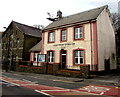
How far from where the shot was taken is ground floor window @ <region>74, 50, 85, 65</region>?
17284mm

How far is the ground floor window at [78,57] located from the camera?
17.3 m

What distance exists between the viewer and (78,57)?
17.5 m

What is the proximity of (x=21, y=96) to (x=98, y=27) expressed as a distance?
14197 millimetres

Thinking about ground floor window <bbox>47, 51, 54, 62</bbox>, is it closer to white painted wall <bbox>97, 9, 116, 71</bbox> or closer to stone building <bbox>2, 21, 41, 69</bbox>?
stone building <bbox>2, 21, 41, 69</bbox>


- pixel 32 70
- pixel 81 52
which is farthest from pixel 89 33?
pixel 32 70

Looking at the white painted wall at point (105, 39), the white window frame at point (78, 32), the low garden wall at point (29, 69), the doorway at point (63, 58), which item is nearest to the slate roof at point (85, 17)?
the white painted wall at point (105, 39)

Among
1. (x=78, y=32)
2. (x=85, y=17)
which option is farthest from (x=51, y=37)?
(x=85, y=17)

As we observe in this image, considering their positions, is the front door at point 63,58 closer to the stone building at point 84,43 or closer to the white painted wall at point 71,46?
the stone building at point 84,43

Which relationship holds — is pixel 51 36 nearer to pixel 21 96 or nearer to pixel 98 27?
pixel 98 27

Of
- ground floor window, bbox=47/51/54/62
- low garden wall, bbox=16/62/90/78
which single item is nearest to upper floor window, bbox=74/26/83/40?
ground floor window, bbox=47/51/54/62

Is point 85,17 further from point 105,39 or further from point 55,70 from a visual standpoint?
point 55,70

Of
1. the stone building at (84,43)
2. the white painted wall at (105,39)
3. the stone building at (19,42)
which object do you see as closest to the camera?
the stone building at (84,43)

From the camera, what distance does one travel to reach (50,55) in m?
21.2

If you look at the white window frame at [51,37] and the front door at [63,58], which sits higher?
the white window frame at [51,37]
